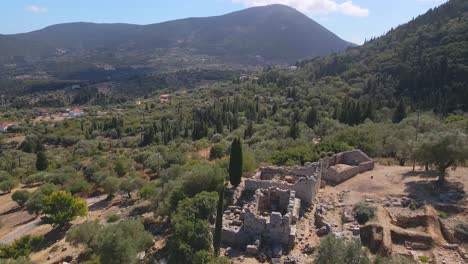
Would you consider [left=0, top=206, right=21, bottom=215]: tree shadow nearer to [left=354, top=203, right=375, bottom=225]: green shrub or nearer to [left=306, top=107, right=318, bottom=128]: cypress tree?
[left=354, top=203, right=375, bottom=225]: green shrub

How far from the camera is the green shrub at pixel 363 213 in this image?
22781mm

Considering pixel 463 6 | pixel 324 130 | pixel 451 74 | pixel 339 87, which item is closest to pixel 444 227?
pixel 324 130

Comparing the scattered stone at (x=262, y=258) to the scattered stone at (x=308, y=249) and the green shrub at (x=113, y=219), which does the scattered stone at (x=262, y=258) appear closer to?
the scattered stone at (x=308, y=249)

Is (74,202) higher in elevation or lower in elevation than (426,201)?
lower

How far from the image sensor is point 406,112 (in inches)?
2670

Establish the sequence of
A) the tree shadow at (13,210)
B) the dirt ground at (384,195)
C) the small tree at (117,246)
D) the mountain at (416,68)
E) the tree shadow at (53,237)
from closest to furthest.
A: the small tree at (117,246)
the dirt ground at (384,195)
the tree shadow at (53,237)
the tree shadow at (13,210)
the mountain at (416,68)

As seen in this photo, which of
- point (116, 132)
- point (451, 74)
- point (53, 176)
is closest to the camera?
point (53, 176)

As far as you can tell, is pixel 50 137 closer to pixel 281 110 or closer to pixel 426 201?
pixel 281 110

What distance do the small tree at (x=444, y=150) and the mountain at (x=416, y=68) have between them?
43.7m

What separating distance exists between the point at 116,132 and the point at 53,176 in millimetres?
46753

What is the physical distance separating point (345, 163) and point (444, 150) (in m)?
9.46

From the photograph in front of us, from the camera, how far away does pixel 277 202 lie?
25.5 m

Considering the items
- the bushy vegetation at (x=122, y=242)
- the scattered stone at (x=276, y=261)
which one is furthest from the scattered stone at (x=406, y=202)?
the bushy vegetation at (x=122, y=242)

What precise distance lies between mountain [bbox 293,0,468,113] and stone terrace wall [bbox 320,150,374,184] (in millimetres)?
40431
